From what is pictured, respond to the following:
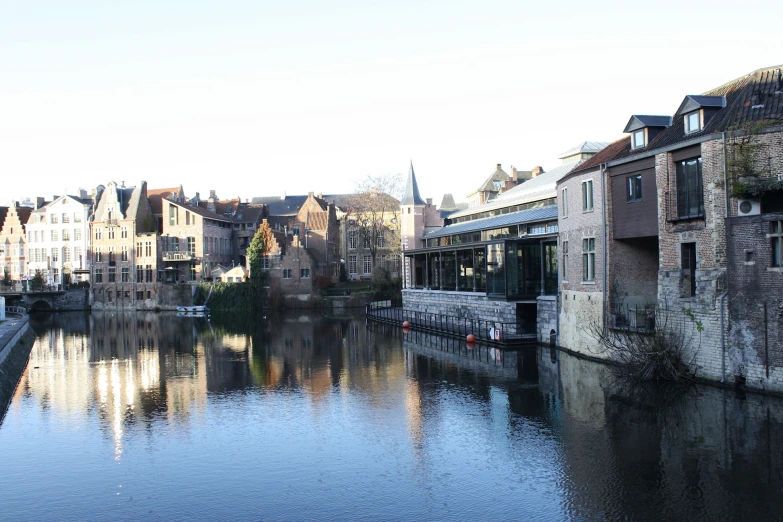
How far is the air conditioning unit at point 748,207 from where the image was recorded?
19.3 metres

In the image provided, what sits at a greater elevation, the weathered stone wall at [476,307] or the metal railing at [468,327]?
the weathered stone wall at [476,307]

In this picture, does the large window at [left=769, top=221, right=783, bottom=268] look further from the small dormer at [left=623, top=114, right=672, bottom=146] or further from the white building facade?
the white building facade

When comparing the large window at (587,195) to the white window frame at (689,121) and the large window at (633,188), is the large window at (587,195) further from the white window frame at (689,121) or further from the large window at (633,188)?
the white window frame at (689,121)

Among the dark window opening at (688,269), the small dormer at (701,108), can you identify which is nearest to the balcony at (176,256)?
the dark window opening at (688,269)

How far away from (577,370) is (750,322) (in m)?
7.60

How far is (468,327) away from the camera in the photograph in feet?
127

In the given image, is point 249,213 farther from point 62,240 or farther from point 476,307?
point 476,307

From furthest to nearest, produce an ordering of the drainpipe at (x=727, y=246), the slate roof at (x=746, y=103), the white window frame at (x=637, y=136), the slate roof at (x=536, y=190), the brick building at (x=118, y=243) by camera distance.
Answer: the brick building at (x=118, y=243) → the slate roof at (x=536, y=190) → the white window frame at (x=637, y=136) → the slate roof at (x=746, y=103) → the drainpipe at (x=727, y=246)

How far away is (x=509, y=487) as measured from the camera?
529 inches

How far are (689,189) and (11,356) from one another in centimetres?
2850

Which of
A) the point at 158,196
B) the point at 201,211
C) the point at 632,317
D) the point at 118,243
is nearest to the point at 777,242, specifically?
the point at 632,317

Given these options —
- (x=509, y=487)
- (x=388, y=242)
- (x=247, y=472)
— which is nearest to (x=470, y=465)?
(x=509, y=487)

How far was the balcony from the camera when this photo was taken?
233 ft

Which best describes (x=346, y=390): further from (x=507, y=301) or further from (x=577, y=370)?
(x=507, y=301)
